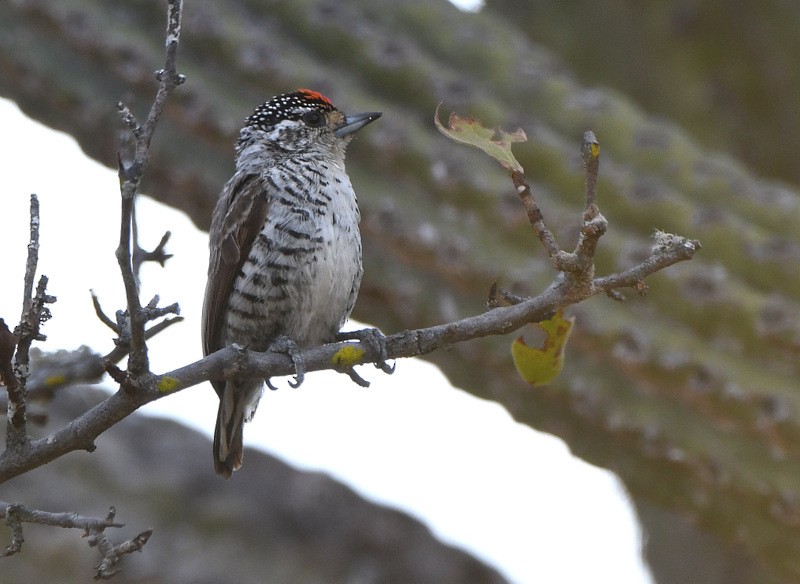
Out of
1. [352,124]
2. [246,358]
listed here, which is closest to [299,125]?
[352,124]

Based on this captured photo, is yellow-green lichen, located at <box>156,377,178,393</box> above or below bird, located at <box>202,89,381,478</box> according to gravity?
above

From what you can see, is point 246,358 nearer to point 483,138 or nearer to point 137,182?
point 137,182

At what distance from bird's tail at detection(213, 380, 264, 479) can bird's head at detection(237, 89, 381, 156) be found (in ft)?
3.09

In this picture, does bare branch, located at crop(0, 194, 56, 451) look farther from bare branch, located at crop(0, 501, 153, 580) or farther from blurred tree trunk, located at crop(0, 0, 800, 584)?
blurred tree trunk, located at crop(0, 0, 800, 584)

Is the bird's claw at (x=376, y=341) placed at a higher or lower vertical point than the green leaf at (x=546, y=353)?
lower

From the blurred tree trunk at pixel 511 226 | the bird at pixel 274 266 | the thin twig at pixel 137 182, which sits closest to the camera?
the thin twig at pixel 137 182

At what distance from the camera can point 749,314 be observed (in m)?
4.18

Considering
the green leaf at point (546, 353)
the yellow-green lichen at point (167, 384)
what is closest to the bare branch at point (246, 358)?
the yellow-green lichen at point (167, 384)

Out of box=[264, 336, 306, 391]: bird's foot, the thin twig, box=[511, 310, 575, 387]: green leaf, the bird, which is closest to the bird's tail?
the bird

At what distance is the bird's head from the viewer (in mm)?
4199

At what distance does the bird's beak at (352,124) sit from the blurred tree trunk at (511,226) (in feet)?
0.48

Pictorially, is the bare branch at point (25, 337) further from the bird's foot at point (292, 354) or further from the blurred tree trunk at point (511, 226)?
the blurred tree trunk at point (511, 226)

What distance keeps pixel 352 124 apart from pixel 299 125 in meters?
0.22

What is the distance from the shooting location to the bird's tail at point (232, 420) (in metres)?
3.78
